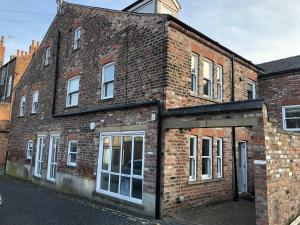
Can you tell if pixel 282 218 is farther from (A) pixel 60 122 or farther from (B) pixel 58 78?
(B) pixel 58 78

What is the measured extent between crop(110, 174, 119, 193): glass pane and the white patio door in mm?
5508

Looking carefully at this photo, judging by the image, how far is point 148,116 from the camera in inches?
385

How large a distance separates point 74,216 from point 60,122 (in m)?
7.12

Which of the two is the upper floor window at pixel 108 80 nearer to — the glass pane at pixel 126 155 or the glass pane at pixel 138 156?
the glass pane at pixel 126 155

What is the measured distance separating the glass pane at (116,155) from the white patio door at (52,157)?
5.39m

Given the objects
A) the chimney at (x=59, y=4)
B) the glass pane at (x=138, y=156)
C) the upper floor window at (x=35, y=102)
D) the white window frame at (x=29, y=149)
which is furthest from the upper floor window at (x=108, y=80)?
the white window frame at (x=29, y=149)

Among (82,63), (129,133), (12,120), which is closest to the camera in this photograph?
(129,133)

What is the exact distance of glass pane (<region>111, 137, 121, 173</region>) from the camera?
10977 mm

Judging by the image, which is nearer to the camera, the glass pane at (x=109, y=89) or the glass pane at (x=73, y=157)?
the glass pane at (x=109, y=89)

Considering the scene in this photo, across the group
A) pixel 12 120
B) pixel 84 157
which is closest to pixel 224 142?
pixel 84 157

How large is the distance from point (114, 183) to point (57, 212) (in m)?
2.37

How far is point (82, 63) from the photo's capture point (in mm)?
14219

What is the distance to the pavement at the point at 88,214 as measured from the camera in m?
8.37

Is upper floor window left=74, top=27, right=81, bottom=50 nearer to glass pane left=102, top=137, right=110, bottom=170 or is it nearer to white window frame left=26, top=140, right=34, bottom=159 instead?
glass pane left=102, top=137, right=110, bottom=170
